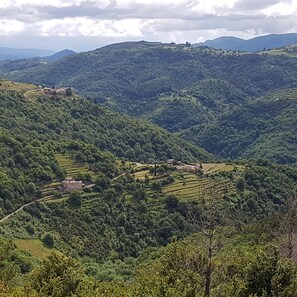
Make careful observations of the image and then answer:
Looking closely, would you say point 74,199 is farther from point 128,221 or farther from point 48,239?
point 48,239

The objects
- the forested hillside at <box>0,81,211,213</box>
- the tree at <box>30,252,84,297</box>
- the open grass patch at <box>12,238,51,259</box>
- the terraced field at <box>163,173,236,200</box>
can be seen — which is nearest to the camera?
the tree at <box>30,252,84,297</box>

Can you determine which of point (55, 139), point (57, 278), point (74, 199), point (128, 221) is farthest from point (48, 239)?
point (55, 139)

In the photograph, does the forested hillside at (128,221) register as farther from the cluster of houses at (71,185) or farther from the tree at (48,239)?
the cluster of houses at (71,185)

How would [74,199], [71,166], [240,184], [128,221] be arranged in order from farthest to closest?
[240,184] → [71,166] → [74,199] → [128,221]

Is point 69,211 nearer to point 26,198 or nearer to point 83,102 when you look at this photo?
point 26,198

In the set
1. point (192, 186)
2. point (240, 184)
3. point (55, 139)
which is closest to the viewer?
point (192, 186)

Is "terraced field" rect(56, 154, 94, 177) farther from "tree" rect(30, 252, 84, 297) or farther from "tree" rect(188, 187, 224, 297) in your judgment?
"tree" rect(188, 187, 224, 297)

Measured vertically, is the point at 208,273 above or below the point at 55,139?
above

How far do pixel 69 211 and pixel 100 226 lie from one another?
670 centimetres

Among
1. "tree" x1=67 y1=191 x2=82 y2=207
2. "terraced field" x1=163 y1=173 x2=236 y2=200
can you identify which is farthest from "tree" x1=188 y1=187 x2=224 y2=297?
"terraced field" x1=163 y1=173 x2=236 y2=200

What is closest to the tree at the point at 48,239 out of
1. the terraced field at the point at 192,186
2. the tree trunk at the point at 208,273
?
the terraced field at the point at 192,186

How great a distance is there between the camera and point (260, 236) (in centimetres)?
6234

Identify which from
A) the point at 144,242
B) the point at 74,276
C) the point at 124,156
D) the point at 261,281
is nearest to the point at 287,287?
the point at 261,281

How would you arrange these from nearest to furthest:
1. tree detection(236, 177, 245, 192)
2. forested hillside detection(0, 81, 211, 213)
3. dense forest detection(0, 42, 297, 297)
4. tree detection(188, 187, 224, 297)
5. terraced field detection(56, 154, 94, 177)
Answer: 1. tree detection(188, 187, 224, 297)
2. dense forest detection(0, 42, 297, 297)
3. forested hillside detection(0, 81, 211, 213)
4. terraced field detection(56, 154, 94, 177)
5. tree detection(236, 177, 245, 192)
